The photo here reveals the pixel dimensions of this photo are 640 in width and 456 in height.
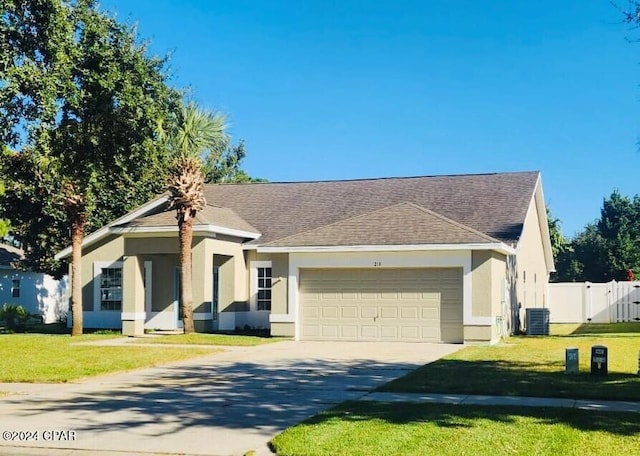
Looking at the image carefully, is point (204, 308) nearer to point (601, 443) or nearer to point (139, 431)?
point (139, 431)

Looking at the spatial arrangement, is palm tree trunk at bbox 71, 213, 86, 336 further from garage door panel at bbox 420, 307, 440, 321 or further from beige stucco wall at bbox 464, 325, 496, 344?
beige stucco wall at bbox 464, 325, 496, 344

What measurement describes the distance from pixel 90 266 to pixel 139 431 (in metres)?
21.0

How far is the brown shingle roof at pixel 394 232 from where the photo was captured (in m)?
22.7

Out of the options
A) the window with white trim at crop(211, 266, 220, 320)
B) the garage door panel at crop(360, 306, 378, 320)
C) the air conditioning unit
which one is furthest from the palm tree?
A: the air conditioning unit

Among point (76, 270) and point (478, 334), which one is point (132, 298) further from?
point (478, 334)

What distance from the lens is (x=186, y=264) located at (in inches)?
969

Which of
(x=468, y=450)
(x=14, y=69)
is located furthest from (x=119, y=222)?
(x=468, y=450)

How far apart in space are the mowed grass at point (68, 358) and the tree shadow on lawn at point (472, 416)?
22.2 feet

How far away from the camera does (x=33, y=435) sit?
9703mm

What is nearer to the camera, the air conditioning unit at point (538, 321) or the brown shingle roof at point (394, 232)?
the brown shingle roof at point (394, 232)

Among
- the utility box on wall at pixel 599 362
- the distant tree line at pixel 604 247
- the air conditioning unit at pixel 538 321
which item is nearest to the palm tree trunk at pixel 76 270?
the air conditioning unit at pixel 538 321

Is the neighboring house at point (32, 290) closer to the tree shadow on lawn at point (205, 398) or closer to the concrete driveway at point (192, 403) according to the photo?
the concrete driveway at point (192, 403)

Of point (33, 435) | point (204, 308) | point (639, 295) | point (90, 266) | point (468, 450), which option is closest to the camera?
point (468, 450)

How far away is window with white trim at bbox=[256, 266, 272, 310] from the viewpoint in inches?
1105
